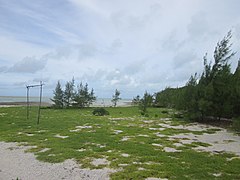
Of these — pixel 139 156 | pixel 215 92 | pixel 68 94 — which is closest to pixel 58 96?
pixel 68 94

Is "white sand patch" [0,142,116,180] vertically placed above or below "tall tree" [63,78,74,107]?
below

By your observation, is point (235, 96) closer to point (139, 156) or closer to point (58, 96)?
point (139, 156)

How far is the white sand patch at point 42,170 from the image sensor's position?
23.8ft

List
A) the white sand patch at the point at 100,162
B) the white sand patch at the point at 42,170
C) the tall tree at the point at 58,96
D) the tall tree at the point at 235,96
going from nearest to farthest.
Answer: the white sand patch at the point at 42,170, the white sand patch at the point at 100,162, the tall tree at the point at 235,96, the tall tree at the point at 58,96

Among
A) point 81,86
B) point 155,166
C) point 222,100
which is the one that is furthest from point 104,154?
point 81,86

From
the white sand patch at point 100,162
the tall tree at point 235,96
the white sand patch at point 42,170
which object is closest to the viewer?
the white sand patch at point 42,170

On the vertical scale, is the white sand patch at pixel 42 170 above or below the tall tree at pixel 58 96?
below

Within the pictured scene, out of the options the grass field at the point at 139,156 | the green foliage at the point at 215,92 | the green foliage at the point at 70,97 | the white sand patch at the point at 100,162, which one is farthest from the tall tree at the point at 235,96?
the green foliage at the point at 70,97

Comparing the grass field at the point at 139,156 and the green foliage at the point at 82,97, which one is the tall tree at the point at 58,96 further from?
the grass field at the point at 139,156

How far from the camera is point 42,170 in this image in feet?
25.6

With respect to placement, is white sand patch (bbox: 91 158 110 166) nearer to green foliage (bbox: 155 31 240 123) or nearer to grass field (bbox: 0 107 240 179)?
grass field (bbox: 0 107 240 179)

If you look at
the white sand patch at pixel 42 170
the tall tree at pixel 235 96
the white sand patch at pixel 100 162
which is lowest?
the white sand patch at pixel 42 170

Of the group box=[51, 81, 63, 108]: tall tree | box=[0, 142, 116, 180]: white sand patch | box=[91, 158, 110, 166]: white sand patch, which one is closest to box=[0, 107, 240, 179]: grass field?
box=[91, 158, 110, 166]: white sand patch

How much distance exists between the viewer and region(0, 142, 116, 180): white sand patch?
7.26m
